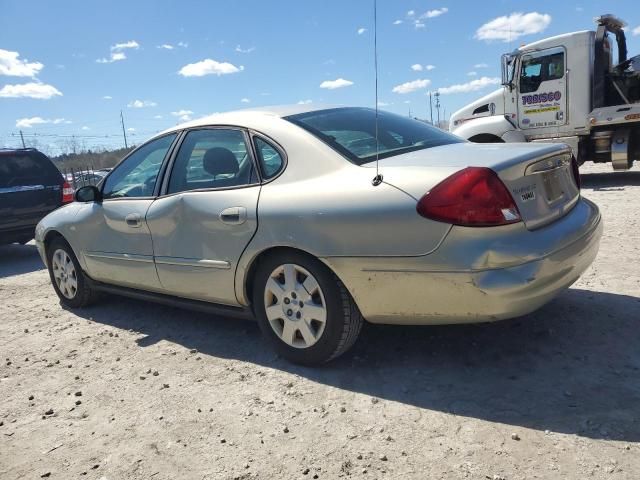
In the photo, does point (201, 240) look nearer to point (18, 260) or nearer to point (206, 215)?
point (206, 215)

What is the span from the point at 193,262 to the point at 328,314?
111cm

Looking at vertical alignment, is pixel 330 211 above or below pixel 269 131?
below

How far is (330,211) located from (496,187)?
85 cm

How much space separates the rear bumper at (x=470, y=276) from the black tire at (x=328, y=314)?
0.09 meters

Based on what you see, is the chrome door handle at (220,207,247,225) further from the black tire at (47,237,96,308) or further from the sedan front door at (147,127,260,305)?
the black tire at (47,237,96,308)

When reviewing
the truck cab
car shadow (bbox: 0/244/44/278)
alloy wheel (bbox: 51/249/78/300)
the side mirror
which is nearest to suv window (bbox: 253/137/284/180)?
the side mirror

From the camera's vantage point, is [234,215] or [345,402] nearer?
[345,402]

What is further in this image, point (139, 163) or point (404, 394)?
point (139, 163)

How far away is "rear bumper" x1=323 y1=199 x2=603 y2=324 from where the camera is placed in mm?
2564

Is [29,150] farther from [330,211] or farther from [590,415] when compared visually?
[590,415]

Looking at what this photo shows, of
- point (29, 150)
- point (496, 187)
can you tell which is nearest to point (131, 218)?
point (496, 187)

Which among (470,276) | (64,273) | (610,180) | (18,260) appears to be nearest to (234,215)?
(470,276)

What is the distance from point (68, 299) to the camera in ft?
16.8

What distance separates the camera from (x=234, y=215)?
10.9 feet
